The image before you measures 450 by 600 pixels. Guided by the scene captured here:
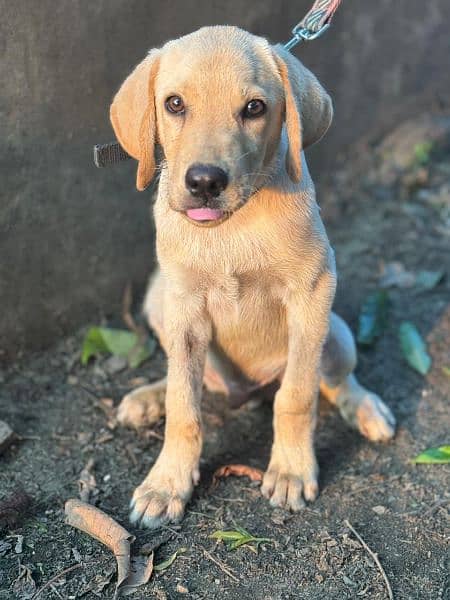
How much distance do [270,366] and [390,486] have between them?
80 cm

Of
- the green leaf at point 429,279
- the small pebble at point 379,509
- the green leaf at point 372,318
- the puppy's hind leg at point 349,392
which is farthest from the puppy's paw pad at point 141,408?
the green leaf at point 429,279

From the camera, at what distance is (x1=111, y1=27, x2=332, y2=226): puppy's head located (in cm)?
314

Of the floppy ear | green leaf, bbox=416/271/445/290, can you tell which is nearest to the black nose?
the floppy ear

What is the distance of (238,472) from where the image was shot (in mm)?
4094

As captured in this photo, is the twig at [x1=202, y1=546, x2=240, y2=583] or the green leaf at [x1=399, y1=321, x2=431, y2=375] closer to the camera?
the twig at [x1=202, y1=546, x2=240, y2=583]

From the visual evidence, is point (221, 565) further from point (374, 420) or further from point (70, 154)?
point (70, 154)

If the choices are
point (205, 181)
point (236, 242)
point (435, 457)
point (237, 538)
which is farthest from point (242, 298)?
point (435, 457)

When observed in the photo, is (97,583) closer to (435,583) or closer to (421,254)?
(435,583)

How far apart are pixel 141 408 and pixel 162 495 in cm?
73

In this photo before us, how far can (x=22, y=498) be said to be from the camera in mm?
3842

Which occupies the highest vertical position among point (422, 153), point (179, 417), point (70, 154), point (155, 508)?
point (70, 154)

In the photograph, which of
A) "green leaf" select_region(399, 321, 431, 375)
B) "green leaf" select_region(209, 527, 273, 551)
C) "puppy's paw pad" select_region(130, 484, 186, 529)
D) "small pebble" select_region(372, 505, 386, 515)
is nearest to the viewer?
"green leaf" select_region(209, 527, 273, 551)

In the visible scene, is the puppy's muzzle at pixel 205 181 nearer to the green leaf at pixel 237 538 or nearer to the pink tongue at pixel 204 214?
the pink tongue at pixel 204 214

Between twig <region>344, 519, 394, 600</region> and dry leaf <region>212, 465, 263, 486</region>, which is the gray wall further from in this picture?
twig <region>344, 519, 394, 600</region>
